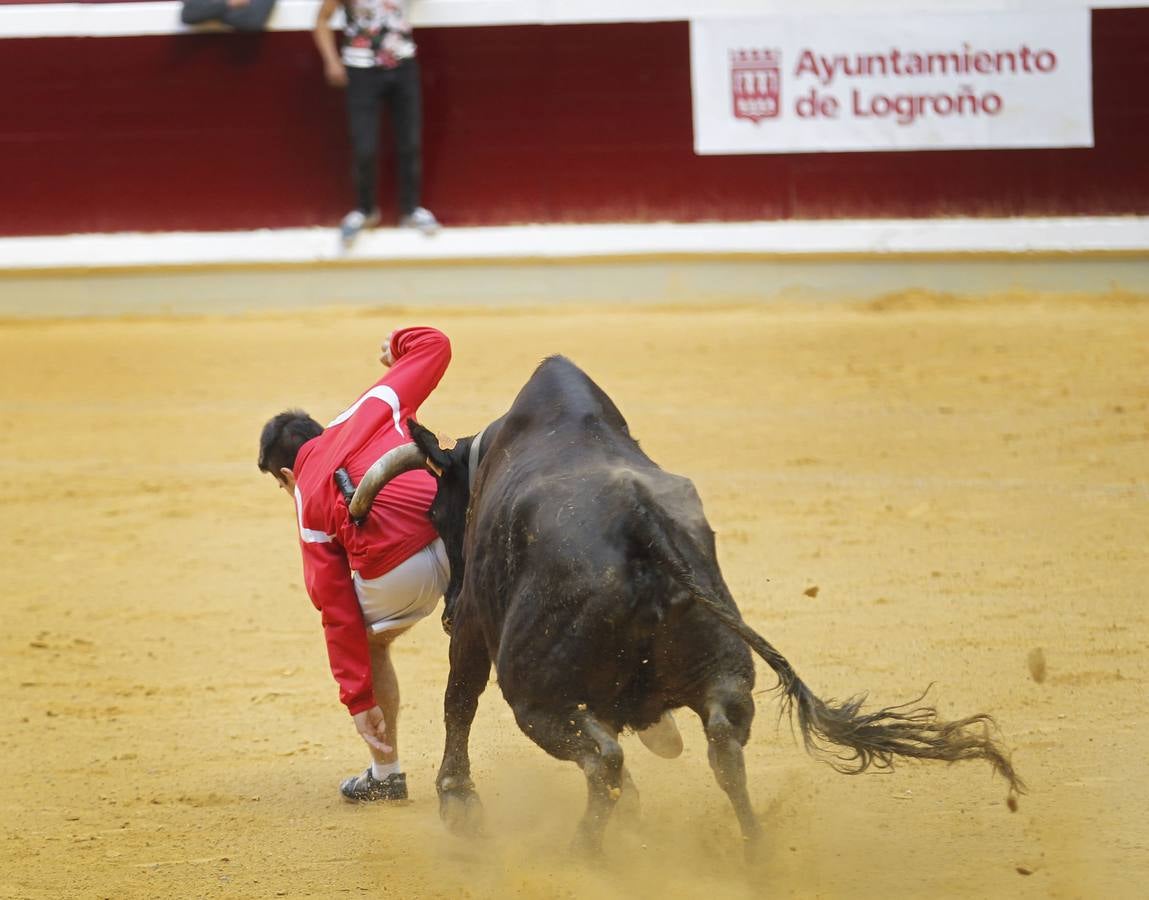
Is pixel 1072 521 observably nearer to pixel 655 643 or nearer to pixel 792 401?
pixel 792 401

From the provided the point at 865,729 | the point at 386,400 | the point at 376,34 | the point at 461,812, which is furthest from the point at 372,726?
the point at 376,34

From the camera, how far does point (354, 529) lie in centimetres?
429

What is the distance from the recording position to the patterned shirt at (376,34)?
10797 millimetres

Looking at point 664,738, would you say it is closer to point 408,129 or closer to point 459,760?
point 459,760

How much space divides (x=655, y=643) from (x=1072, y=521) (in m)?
3.81

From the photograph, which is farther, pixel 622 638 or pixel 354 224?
pixel 354 224

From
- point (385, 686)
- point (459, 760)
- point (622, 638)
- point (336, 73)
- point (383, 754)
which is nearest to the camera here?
point (622, 638)

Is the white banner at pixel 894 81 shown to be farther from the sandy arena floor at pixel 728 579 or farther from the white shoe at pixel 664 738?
the white shoe at pixel 664 738

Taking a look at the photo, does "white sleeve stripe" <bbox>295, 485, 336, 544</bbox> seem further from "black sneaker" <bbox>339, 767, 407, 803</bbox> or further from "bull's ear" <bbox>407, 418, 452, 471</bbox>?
"black sneaker" <bbox>339, 767, 407, 803</bbox>

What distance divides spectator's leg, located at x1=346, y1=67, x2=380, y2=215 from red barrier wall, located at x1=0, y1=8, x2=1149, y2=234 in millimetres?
389

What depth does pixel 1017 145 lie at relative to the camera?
10984 millimetres

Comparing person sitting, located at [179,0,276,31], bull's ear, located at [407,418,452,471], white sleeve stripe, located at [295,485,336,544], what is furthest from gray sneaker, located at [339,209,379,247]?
bull's ear, located at [407,418,452,471]

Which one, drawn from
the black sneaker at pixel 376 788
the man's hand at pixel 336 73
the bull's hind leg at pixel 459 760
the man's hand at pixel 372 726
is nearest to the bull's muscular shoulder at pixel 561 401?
the bull's hind leg at pixel 459 760

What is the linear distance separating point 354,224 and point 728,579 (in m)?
5.71
